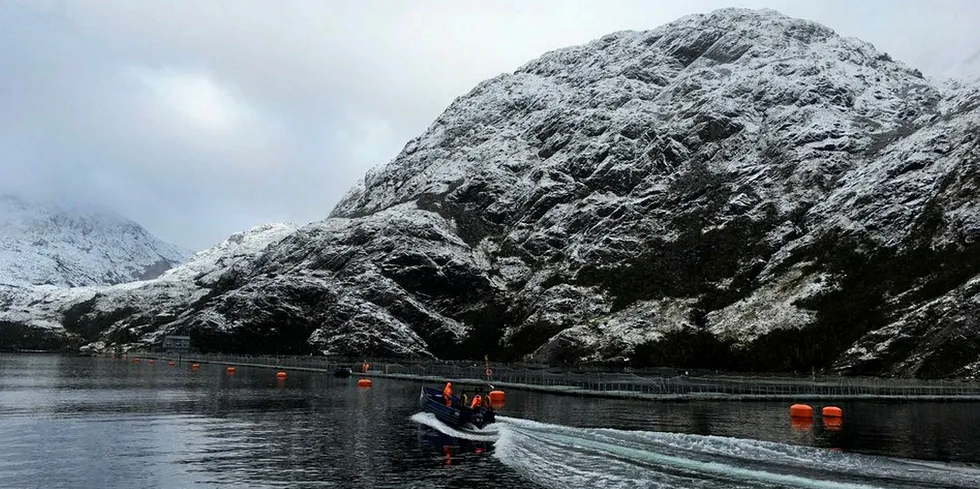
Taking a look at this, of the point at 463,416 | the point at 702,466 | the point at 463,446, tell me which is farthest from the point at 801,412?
the point at 463,446

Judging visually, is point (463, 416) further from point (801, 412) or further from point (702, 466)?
point (801, 412)

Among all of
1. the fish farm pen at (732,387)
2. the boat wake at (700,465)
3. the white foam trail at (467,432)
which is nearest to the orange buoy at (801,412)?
the fish farm pen at (732,387)

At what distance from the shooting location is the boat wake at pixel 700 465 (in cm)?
3666

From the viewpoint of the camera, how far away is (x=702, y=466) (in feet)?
133

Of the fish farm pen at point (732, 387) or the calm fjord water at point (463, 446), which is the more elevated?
the calm fjord water at point (463, 446)

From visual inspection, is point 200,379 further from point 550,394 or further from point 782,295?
point 782,295

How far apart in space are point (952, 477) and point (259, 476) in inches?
1427

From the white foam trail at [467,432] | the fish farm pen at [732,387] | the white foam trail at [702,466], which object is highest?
the white foam trail at [702,466]

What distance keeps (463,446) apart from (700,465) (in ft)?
60.4

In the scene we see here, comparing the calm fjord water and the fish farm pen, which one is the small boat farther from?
the fish farm pen

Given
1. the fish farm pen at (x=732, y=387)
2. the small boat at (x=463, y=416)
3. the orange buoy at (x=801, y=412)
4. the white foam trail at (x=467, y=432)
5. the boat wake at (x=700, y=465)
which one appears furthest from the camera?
the fish farm pen at (x=732, y=387)

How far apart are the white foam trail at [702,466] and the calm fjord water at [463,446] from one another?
0.13 meters

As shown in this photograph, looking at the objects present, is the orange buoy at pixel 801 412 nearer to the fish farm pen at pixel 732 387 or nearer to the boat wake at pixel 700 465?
the fish farm pen at pixel 732 387

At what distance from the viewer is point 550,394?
357 ft
